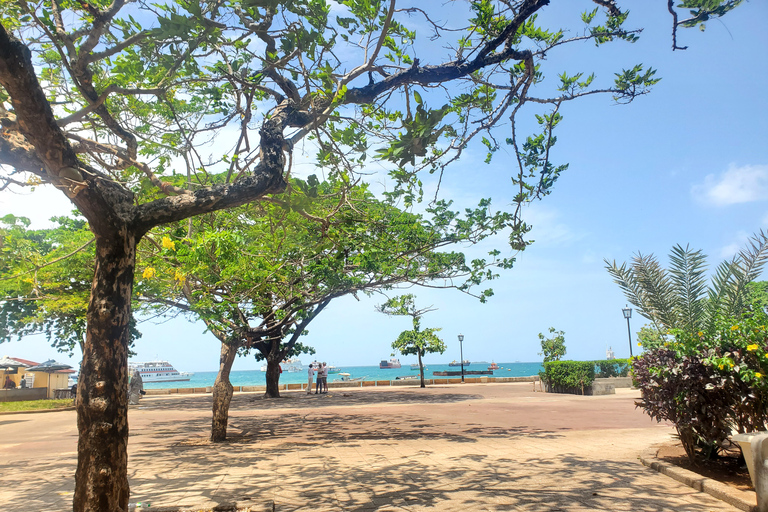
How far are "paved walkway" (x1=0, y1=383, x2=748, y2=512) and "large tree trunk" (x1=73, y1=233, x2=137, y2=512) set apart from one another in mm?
1035

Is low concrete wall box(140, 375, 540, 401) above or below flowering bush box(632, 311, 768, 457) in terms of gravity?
below

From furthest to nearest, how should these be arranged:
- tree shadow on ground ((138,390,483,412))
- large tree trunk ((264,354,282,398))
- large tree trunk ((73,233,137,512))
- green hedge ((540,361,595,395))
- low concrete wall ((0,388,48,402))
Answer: low concrete wall ((0,388,48,402)) → large tree trunk ((264,354,282,398)) → green hedge ((540,361,595,395)) → tree shadow on ground ((138,390,483,412)) → large tree trunk ((73,233,137,512))

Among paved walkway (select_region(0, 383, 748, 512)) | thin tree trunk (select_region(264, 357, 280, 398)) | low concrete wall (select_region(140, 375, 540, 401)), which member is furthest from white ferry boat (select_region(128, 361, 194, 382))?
paved walkway (select_region(0, 383, 748, 512))

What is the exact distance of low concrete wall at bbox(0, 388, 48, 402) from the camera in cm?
2342

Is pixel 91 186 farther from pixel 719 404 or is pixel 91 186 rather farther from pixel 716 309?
pixel 716 309

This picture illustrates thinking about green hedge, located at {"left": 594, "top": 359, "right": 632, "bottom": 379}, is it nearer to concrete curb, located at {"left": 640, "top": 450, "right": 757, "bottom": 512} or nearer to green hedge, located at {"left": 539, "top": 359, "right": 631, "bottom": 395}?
green hedge, located at {"left": 539, "top": 359, "right": 631, "bottom": 395}

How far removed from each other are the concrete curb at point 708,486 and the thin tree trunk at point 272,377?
18.2m

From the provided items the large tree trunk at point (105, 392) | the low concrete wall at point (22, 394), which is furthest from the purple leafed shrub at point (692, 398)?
the low concrete wall at point (22, 394)

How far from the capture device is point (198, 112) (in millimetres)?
7914

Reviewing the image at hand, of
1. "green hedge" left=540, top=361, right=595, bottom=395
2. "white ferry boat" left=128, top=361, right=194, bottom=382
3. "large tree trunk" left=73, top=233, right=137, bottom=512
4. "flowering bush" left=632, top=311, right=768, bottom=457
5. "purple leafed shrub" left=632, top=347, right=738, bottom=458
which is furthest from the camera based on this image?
"white ferry boat" left=128, top=361, right=194, bottom=382

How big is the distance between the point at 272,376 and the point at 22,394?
42.8 ft

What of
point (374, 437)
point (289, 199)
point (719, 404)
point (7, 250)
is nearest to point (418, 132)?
point (289, 199)

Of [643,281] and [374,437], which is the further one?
[374,437]

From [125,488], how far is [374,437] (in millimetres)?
6426
